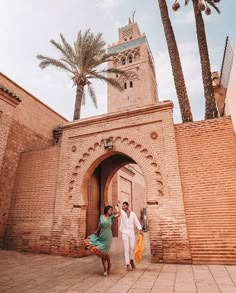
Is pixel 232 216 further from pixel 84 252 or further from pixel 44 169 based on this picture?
pixel 44 169

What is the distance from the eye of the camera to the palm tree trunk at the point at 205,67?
8.12 m

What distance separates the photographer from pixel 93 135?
316 inches

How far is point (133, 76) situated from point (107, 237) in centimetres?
2591

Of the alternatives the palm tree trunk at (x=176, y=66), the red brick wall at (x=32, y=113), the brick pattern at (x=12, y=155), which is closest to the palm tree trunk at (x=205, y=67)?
the palm tree trunk at (x=176, y=66)

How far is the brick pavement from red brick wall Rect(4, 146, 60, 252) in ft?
5.66

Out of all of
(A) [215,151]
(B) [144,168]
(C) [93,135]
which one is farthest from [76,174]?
(A) [215,151]

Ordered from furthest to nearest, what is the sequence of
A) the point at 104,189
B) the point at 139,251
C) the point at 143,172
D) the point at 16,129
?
1. the point at 16,129
2. the point at 104,189
3. the point at 143,172
4. the point at 139,251

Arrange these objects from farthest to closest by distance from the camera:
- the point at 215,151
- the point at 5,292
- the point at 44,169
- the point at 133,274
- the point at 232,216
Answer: the point at 44,169 < the point at 215,151 < the point at 232,216 < the point at 133,274 < the point at 5,292

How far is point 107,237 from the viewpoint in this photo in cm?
479

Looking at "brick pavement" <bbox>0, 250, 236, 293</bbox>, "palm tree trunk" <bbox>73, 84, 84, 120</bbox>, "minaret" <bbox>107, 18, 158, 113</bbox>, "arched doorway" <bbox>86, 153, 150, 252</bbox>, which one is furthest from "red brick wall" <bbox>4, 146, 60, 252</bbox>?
"minaret" <bbox>107, 18, 158, 113</bbox>

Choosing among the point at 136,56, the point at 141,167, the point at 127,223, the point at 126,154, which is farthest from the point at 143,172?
the point at 136,56

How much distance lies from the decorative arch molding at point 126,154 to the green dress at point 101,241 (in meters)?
1.85

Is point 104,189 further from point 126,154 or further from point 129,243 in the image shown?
point 129,243

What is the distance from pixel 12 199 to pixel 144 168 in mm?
5656
